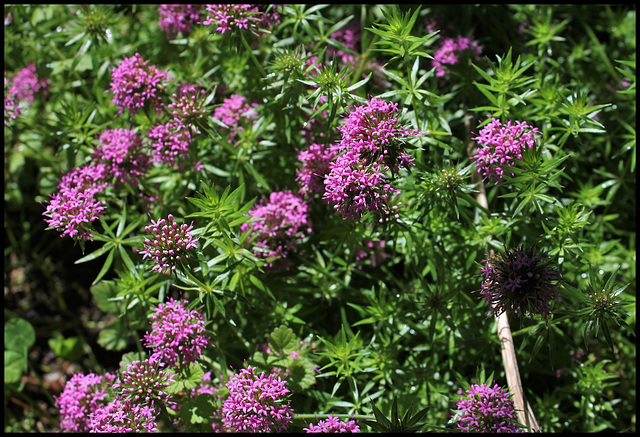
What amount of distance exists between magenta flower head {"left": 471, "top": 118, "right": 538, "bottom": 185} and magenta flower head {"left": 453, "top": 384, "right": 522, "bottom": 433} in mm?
1035

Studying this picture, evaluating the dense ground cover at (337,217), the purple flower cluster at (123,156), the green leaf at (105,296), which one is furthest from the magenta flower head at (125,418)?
the purple flower cluster at (123,156)

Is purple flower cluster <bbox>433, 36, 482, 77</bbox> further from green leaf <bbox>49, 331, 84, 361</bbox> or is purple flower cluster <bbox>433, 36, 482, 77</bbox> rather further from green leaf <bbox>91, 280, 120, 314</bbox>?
green leaf <bbox>49, 331, 84, 361</bbox>

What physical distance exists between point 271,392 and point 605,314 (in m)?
1.57

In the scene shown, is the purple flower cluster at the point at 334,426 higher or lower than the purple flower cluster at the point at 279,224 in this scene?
lower

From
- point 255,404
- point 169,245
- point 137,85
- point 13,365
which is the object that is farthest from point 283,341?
point 13,365

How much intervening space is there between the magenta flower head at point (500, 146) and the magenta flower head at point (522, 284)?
44 centimetres

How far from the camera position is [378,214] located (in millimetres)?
2453

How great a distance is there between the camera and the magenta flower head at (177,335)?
99.7 inches

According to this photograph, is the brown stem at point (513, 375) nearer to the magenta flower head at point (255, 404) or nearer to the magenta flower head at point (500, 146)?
the magenta flower head at point (500, 146)

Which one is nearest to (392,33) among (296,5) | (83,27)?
(296,5)

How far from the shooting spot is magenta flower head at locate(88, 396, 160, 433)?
2.45m

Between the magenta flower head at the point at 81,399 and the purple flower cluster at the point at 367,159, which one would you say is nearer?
the purple flower cluster at the point at 367,159

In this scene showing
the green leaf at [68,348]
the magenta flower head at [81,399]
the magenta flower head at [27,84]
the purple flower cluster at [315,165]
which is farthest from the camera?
the green leaf at [68,348]

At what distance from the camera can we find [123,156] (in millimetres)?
2871
